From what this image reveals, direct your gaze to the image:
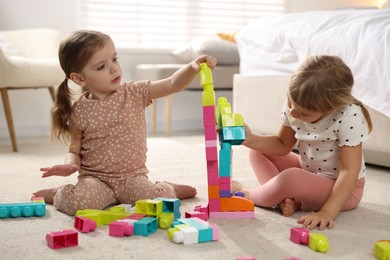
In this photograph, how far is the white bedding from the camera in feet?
5.78

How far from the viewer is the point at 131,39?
352 cm

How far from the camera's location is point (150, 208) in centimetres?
117

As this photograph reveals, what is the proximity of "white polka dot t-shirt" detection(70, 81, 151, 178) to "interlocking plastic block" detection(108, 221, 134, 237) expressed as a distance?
1.01ft

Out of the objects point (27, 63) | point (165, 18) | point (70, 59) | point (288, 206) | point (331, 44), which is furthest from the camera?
point (165, 18)

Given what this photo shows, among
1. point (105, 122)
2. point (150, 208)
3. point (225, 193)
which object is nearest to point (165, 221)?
point (150, 208)

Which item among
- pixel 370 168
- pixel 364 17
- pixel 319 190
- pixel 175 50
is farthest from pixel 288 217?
pixel 175 50

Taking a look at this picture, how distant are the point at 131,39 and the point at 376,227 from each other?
8.61ft

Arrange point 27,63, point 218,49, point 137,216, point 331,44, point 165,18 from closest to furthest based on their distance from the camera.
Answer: point 137,216 < point 331,44 < point 27,63 < point 218,49 < point 165,18

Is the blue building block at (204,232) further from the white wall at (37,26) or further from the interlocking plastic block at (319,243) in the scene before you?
the white wall at (37,26)

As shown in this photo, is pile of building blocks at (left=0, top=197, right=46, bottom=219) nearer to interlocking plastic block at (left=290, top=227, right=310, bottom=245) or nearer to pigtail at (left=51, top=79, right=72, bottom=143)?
pigtail at (left=51, top=79, right=72, bottom=143)

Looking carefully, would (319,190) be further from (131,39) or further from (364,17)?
(131,39)

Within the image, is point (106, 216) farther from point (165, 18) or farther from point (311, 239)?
point (165, 18)

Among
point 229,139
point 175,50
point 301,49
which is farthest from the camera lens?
point 175,50

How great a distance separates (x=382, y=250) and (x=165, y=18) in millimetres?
2880
